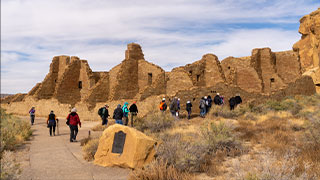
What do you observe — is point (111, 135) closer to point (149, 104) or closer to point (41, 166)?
point (41, 166)

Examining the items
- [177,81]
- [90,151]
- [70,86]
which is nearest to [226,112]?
[177,81]

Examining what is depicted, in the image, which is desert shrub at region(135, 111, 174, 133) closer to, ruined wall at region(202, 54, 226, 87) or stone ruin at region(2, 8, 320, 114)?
stone ruin at region(2, 8, 320, 114)

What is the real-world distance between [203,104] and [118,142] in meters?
9.50

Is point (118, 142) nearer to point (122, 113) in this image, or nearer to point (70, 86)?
point (122, 113)

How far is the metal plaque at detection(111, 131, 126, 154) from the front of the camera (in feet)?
23.5

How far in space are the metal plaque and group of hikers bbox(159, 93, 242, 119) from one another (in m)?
7.64

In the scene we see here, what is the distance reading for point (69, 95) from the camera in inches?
1165

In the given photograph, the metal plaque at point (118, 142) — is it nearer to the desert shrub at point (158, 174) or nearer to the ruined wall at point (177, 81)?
the desert shrub at point (158, 174)

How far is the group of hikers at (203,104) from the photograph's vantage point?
15341 mm

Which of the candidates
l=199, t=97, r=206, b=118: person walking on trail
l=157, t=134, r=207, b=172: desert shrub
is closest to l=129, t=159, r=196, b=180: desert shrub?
l=157, t=134, r=207, b=172: desert shrub

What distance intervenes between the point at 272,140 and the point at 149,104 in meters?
9.61

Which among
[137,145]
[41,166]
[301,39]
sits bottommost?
[41,166]

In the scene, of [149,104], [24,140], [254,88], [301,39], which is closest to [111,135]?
[24,140]

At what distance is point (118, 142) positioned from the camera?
7.26 m
